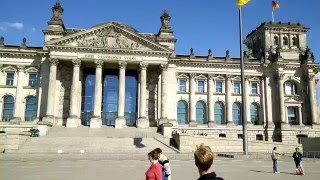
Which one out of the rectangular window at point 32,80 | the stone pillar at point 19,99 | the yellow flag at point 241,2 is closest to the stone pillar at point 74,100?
the rectangular window at point 32,80

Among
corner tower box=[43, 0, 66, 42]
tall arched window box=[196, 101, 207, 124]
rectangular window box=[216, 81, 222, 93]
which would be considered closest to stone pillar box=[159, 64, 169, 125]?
tall arched window box=[196, 101, 207, 124]

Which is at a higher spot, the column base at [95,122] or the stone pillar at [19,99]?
the stone pillar at [19,99]

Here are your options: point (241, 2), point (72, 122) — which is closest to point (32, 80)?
point (72, 122)

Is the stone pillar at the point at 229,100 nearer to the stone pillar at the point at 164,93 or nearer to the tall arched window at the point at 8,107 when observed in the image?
the stone pillar at the point at 164,93

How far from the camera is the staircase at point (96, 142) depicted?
36.1 meters

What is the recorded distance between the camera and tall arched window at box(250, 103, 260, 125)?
5885 centimetres

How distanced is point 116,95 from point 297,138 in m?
30.7

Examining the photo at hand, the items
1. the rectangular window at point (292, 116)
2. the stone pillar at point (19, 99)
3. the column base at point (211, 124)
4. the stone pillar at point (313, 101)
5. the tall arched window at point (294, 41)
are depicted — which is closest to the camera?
the stone pillar at point (19, 99)

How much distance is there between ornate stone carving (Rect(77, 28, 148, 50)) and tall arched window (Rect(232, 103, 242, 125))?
1908 centimetres

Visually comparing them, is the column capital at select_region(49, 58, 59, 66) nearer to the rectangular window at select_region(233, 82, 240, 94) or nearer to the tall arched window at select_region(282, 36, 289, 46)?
the rectangular window at select_region(233, 82, 240, 94)

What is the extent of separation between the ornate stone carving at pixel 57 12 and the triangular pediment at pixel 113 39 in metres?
6.27

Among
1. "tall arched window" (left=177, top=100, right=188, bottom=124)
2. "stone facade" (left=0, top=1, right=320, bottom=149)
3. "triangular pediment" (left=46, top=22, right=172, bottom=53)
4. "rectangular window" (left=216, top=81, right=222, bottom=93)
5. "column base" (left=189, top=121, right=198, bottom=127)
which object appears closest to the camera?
"stone facade" (left=0, top=1, right=320, bottom=149)

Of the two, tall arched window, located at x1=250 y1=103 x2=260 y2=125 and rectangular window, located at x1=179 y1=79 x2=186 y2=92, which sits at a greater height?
rectangular window, located at x1=179 y1=79 x2=186 y2=92

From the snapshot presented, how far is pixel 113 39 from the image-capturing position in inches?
2025
